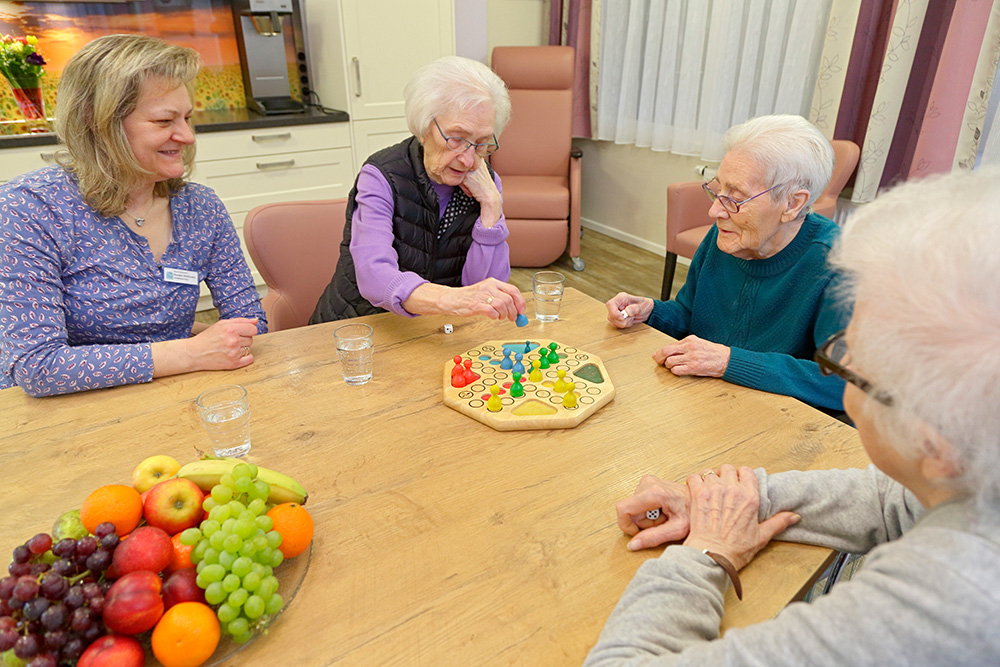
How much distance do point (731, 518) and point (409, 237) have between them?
3.79 ft

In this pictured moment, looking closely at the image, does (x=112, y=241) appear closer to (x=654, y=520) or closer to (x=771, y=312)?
(x=654, y=520)

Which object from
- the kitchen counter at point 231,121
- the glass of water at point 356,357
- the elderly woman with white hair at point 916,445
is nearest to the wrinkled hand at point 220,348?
the glass of water at point 356,357

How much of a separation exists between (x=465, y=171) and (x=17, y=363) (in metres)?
1.10

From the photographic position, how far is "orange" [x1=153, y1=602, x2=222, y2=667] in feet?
2.25

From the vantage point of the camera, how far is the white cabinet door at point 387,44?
3.57 m

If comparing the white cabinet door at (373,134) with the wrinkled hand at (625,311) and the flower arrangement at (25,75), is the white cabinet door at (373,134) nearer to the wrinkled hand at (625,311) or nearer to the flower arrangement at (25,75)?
the flower arrangement at (25,75)

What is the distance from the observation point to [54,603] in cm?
67

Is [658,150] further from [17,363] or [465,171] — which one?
[17,363]

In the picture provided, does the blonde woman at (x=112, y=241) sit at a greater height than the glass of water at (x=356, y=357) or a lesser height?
greater

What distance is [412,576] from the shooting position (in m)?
0.84

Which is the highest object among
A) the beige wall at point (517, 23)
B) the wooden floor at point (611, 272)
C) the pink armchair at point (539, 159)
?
the beige wall at point (517, 23)

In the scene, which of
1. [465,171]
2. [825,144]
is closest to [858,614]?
[825,144]

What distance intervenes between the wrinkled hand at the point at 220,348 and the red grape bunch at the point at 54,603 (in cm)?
65

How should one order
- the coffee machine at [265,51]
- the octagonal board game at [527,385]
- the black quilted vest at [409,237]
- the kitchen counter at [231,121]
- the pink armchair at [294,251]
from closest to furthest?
1. the octagonal board game at [527,385]
2. the black quilted vest at [409,237]
3. the pink armchair at [294,251]
4. the kitchen counter at [231,121]
5. the coffee machine at [265,51]
